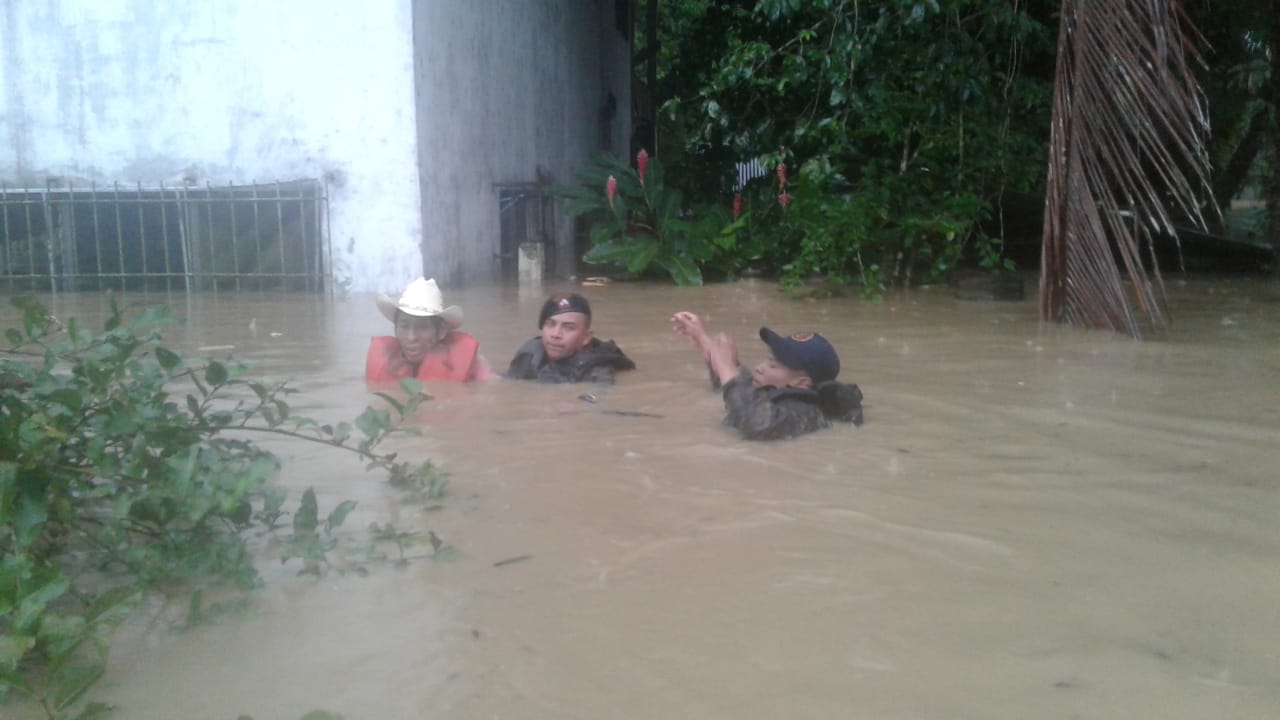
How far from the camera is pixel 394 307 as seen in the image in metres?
5.98

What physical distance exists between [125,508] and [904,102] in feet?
27.0

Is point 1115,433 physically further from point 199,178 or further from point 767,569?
point 199,178

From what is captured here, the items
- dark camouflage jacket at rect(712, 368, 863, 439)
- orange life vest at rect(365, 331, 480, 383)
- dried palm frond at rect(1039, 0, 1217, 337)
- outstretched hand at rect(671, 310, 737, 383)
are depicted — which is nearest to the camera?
dark camouflage jacket at rect(712, 368, 863, 439)

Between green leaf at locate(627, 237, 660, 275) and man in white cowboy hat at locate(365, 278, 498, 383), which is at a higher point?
green leaf at locate(627, 237, 660, 275)

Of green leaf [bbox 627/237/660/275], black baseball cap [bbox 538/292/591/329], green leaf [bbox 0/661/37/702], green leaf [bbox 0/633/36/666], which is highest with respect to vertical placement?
green leaf [bbox 627/237/660/275]

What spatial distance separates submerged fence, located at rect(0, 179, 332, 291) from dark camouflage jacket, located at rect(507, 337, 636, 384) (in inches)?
200

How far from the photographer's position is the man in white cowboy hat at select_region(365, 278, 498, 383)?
5.98 m

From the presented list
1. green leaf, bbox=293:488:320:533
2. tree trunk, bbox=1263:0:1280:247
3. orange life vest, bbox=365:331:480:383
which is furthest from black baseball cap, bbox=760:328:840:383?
tree trunk, bbox=1263:0:1280:247

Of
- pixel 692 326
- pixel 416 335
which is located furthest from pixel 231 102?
pixel 692 326

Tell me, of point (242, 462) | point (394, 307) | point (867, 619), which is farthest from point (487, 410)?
point (867, 619)

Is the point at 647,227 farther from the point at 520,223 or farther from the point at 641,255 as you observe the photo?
the point at 520,223

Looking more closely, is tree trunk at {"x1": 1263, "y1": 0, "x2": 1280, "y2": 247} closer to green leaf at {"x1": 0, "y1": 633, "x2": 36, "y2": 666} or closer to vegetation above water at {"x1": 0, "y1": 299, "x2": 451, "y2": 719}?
vegetation above water at {"x1": 0, "y1": 299, "x2": 451, "y2": 719}

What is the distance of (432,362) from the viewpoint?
6.05 meters

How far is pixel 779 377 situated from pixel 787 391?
171 millimetres
